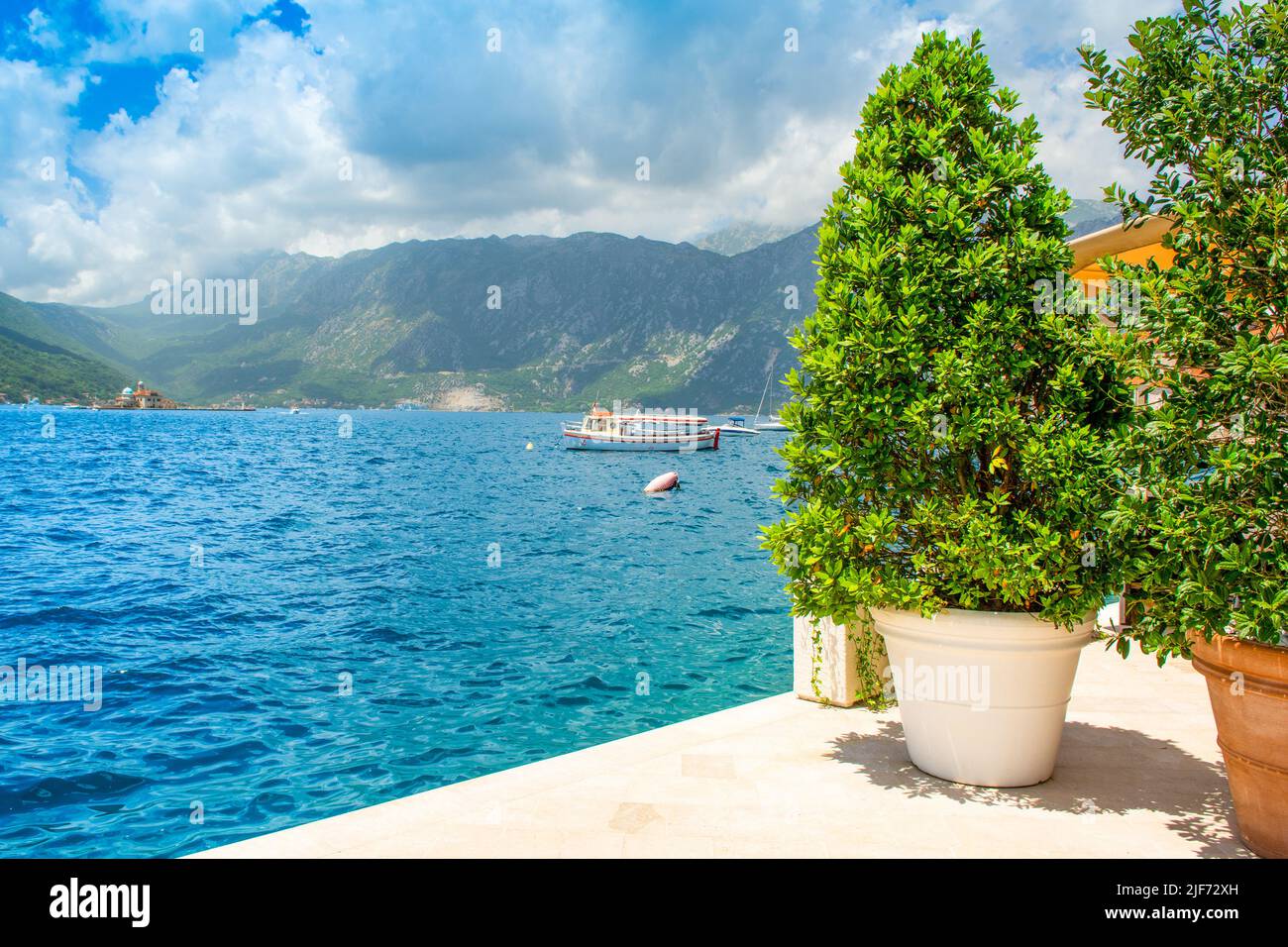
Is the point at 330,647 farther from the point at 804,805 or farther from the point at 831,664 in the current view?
the point at 804,805

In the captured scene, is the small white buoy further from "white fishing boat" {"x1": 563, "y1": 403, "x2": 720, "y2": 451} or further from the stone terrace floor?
the stone terrace floor

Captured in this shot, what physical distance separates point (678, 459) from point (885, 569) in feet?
253

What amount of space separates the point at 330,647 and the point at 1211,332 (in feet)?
47.7

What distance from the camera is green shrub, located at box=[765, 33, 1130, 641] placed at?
4.09 meters

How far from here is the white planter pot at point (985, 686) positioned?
4.20 m

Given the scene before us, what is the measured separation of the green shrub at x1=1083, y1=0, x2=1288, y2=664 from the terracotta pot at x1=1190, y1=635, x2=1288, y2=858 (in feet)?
0.42

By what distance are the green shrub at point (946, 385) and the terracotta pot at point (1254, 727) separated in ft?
2.09

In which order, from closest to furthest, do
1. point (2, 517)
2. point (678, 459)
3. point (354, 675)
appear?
point (354, 675)
point (2, 517)
point (678, 459)

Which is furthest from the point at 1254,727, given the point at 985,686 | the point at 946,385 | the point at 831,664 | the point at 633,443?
the point at 633,443

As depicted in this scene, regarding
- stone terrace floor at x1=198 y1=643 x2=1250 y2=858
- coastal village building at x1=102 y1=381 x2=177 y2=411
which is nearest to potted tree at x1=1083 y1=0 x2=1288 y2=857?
stone terrace floor at x1=198 y1=643 x2=1250 y2=858

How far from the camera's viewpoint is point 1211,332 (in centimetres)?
345
